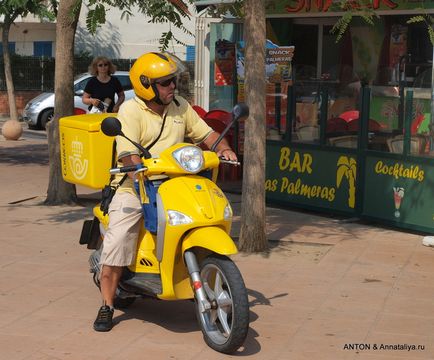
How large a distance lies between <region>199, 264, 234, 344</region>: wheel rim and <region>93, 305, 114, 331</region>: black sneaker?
0.70 m

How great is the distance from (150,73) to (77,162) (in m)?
1.07

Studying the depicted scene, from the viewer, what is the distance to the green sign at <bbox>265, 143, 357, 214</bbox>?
9.99 m

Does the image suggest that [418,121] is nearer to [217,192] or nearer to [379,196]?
[379,196]

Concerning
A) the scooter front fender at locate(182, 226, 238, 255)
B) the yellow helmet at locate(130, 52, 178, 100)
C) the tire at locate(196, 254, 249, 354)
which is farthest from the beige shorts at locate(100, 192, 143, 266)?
the yellow helmet at locate(130, 52, 178, 100)

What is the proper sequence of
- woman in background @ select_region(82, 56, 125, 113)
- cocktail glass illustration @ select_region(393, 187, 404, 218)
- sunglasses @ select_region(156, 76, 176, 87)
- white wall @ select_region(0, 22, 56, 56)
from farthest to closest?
white wall @ select_region(0, 22, 56, 56) → woman in background @ select_region(82, 56, 125, 113) → cocktail glass illustration @ select_region(393, 187, 404, 218) → sunglasses @ select_region(156, 76, 176, 87)

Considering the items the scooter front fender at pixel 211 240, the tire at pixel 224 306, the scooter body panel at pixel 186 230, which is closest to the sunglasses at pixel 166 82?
the scooter body panel at pixel 186 230

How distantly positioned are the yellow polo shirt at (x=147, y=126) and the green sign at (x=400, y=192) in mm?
3751

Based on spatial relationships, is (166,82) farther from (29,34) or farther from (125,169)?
(29,34)

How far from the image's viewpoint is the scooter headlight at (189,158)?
5.58 metres

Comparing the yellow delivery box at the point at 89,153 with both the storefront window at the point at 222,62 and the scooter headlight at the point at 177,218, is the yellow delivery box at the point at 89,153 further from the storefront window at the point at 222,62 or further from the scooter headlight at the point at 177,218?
the storefront window at the point at 222,62

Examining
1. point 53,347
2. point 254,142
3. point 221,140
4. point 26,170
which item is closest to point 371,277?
point 254,142

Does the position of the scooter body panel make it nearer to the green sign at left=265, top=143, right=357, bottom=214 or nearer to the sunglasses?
the sunglasses

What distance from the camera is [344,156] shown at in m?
10.0

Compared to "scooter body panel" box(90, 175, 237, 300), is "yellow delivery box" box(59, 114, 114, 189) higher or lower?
higher
